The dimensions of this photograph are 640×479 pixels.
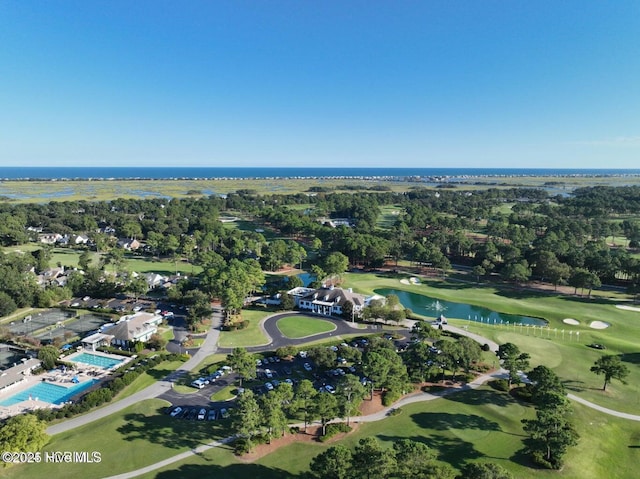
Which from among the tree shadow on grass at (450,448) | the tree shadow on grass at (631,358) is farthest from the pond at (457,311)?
the tree shadow on grass at (450,448)

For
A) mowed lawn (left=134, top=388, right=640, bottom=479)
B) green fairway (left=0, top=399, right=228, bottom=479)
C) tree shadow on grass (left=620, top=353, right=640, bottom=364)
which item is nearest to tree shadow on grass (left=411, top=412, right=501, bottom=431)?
mowed lawn (left=134, top=388, right=640, bottom=479)

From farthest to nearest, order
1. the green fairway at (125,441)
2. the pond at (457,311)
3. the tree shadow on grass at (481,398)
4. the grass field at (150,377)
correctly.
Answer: the pond at (457,311) < the grass field at (150,377) < the tree shadow on grass at (481,398) < the green fairway at (125,441)

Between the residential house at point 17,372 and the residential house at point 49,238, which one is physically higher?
the residential house at point 49,238

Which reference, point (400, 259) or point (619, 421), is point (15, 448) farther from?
point (400, 259)

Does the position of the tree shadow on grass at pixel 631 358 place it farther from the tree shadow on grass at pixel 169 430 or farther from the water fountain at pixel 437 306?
the tree shadow on grass at pixel 169 430

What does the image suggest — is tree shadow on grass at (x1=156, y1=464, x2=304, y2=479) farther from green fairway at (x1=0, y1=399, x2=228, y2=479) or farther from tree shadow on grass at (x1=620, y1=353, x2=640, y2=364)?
tree shadow on grass at (x1=620, y1=353, x2=640, y2=364)

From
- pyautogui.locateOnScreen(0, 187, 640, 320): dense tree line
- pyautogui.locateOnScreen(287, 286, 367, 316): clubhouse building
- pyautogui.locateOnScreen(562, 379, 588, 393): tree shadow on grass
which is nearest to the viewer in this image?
pyautogui.locateOnScreen(562, 379, 588, 393): tree shadow on grass

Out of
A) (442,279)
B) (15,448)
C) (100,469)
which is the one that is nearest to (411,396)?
(100,469)
